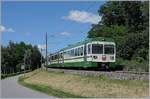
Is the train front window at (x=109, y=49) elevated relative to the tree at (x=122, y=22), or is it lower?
lower

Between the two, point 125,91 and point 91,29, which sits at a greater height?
point 91,29

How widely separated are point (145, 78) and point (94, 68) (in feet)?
55.4

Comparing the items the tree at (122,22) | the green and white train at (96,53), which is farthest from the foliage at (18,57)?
the green and white train at (96,53)

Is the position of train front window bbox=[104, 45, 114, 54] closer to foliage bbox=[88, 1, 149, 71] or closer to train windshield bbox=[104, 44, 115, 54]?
train windshield bbox=[104, 44, 115, 54]

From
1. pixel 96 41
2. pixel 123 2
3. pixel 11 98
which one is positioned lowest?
pixel 11 98

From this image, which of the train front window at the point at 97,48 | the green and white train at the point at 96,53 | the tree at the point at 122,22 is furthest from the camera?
the tree at the point at 122,22

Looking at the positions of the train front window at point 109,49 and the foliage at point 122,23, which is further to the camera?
the foliage at point 122,23

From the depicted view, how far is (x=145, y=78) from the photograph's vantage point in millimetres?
24797

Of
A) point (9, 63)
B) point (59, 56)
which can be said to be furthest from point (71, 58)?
point (9, 63)

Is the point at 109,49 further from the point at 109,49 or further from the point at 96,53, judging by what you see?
the point at 96,53

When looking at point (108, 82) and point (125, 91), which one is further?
point (108, 82)

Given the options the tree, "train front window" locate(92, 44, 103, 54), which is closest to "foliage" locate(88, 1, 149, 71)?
the tree

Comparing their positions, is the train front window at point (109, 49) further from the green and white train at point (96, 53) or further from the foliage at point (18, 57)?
the foliage at point (18, 57)

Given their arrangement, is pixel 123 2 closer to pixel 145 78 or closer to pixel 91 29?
pixel 91 29
